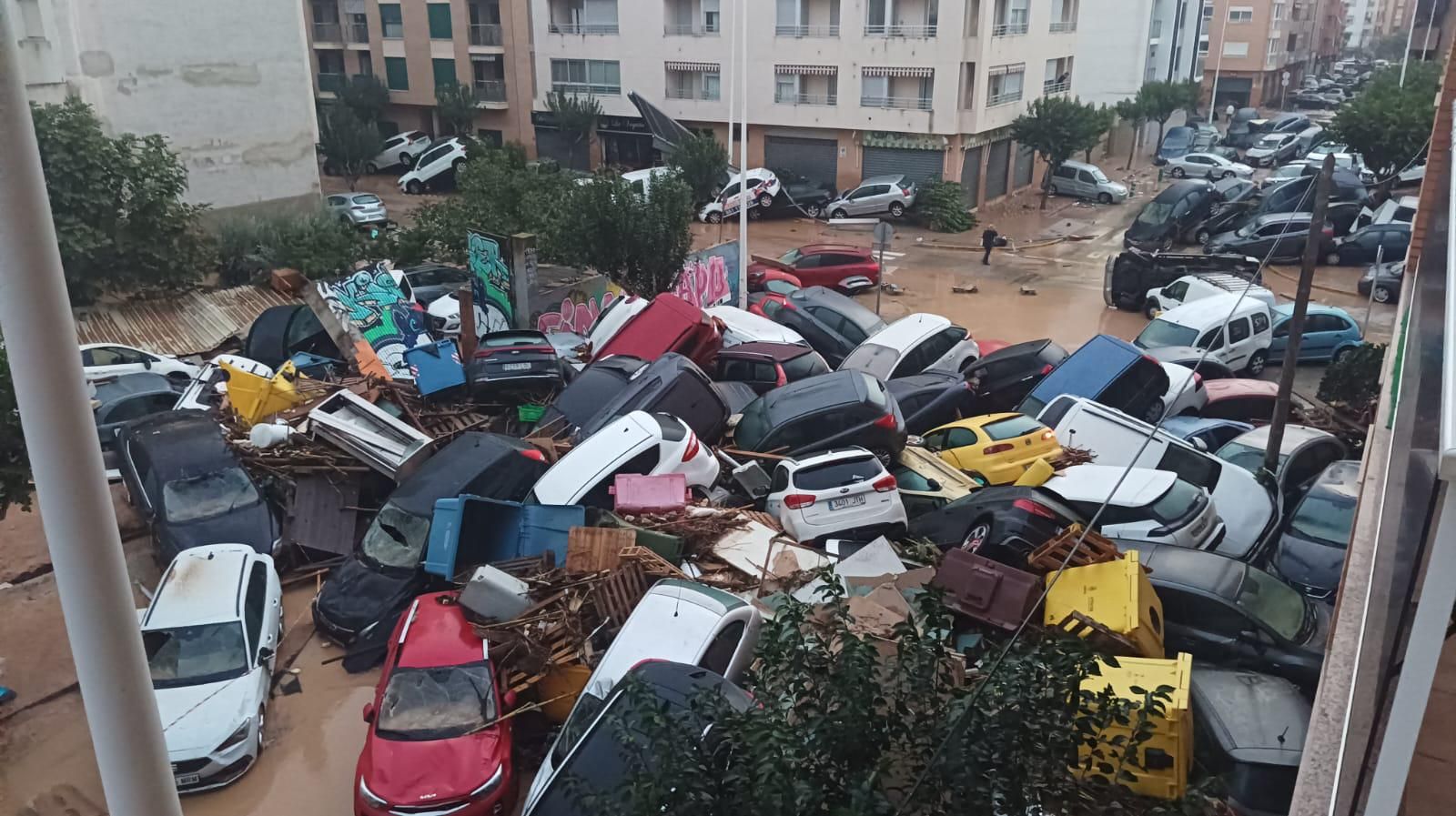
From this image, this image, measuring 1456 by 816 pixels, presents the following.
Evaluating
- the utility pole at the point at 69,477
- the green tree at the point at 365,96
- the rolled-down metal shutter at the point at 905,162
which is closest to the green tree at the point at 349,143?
the green tree at the point at 365,96

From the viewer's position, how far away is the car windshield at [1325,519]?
10156mm

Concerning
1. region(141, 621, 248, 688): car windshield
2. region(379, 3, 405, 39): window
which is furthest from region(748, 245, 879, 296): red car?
region(379, 3, 405, 39): window

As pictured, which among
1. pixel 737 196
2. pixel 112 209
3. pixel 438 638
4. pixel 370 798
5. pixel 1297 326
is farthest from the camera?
pixel 737 196

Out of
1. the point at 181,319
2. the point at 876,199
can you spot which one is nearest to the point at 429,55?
the point at 876,199

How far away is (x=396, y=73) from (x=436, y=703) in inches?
1545

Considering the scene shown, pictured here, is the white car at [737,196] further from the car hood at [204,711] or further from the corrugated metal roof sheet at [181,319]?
the car hood at [204,711]

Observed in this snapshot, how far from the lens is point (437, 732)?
25.6ft

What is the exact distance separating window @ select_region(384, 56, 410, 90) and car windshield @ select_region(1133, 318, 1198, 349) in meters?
33.6

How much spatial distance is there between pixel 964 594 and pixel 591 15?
3367 centimetres

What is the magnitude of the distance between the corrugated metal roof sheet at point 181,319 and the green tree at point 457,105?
68.6 feet

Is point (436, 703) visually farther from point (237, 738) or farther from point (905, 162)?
point (905, 162)

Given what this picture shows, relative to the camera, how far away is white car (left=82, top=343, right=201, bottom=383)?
593 inches

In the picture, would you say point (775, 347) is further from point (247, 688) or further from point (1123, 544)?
point (247, 688)

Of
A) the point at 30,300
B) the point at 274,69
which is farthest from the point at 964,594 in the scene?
the point at 274,69
